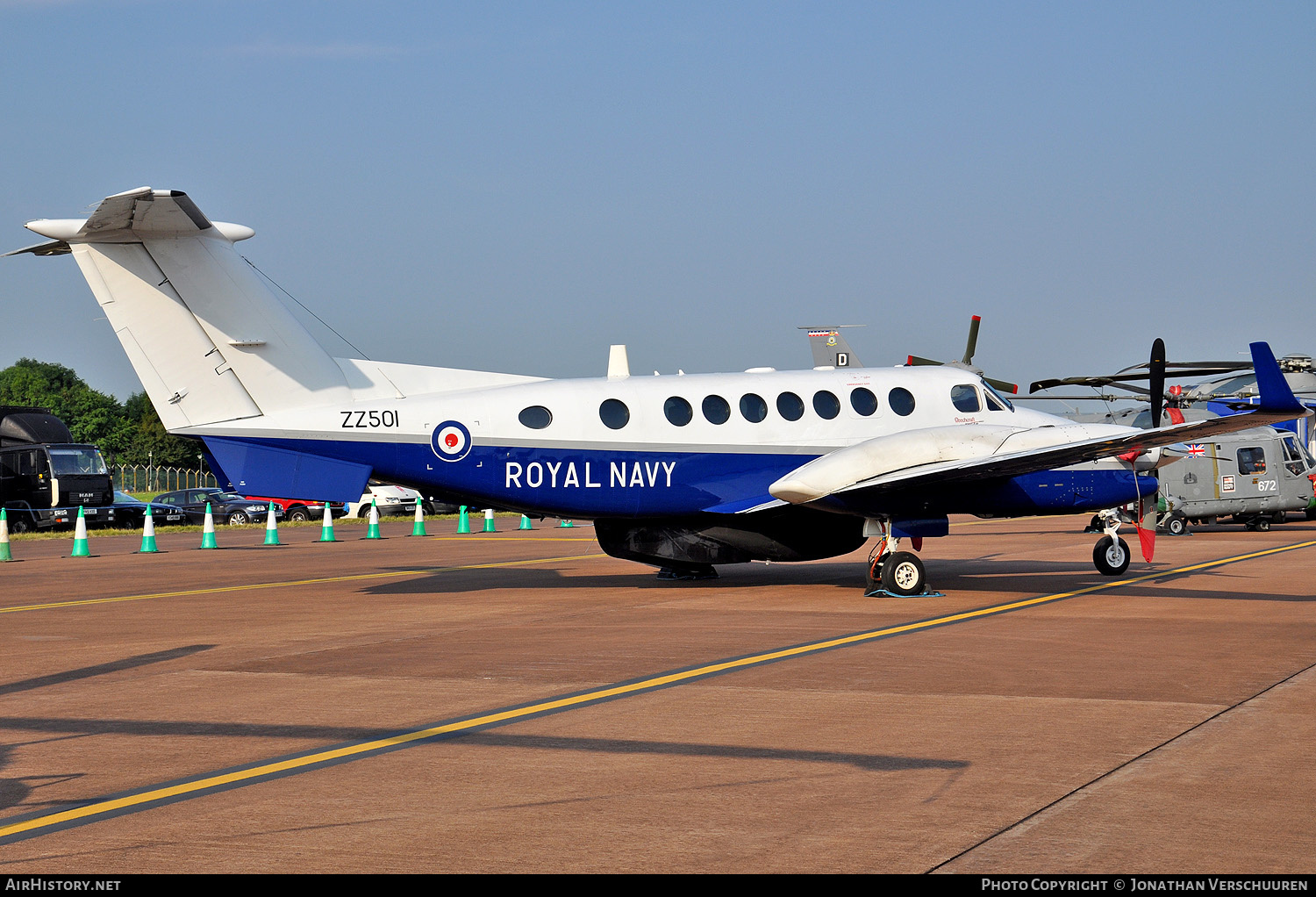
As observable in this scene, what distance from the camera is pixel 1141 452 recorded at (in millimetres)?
17391

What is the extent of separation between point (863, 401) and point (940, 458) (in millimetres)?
1901

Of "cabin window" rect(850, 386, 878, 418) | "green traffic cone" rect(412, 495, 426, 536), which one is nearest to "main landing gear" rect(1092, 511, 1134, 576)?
"cabin window" rect(850, 386, 878, 418)

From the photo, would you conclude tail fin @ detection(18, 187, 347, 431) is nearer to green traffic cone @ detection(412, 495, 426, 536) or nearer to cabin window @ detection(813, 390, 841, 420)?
cabin window @ detection(813, 390, 841, 420)

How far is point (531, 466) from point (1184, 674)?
29.9 feet

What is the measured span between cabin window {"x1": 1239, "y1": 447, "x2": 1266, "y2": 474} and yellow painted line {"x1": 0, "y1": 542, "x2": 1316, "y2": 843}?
19893 mm

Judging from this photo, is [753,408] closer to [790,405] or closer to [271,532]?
[790,405]

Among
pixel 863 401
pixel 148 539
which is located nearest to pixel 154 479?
pixel 148 539

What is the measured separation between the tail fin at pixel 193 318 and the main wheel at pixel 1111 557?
11759mm

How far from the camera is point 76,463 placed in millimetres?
40469

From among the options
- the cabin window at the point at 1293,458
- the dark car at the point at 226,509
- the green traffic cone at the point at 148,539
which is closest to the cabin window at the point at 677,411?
the green traffic cone at the point at 148,539

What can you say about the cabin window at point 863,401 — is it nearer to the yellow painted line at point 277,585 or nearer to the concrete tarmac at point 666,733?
the concrete tarmac at point 666,733

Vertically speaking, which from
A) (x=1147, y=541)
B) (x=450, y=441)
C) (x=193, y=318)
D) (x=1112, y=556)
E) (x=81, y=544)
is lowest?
Answer: (x=1112, y=556)
